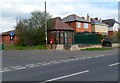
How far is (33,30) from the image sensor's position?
30688 mm

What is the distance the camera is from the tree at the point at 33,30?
3066 cm

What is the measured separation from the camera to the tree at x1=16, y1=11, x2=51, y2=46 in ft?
101

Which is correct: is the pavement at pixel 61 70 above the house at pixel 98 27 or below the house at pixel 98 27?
below

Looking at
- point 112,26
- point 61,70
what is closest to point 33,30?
point 61,70

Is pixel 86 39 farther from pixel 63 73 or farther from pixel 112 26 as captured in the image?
pixel 112 26

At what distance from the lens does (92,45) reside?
1280 inches

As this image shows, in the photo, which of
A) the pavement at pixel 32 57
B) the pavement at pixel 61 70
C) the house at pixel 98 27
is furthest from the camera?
the house at pixel 98 27

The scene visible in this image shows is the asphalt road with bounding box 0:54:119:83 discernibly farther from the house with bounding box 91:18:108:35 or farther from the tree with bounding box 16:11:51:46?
the house with bounding box 91:18:108:35

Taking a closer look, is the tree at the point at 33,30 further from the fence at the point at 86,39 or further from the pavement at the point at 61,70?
the pavement at the point at 61,70

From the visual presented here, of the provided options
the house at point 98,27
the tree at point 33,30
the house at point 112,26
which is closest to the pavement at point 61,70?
the tree at point 33,30

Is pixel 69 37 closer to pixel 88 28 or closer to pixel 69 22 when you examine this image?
pixel 69 22

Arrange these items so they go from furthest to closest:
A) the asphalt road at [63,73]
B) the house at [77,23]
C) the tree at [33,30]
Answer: the house at [77,23] < the tree at [33,30] < the asphalt road at [63,73]

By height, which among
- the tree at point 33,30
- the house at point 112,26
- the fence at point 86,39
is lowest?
the fence at point 86,39

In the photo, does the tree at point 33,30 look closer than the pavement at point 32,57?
No
